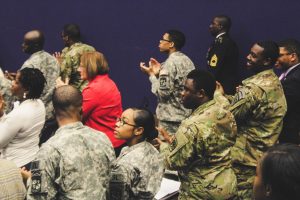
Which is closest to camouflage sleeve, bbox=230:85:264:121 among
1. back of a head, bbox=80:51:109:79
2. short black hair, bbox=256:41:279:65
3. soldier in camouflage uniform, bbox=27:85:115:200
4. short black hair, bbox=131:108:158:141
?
short black hair, bbox=256:41:279:65

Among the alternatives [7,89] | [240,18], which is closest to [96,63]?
[7,89]

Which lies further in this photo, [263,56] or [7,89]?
[7,89]

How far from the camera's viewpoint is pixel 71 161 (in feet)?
8.30

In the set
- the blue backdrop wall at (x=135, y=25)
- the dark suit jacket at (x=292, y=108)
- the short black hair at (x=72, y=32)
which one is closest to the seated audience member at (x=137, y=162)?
the dark suit jacket at (x=292, y=108)

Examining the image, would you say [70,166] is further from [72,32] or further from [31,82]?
[72,32]

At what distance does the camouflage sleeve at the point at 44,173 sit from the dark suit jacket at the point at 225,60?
315 cm

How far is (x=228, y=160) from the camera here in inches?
118

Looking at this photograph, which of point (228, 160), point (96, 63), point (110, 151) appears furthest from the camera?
point (96, 63)

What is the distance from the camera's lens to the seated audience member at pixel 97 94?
4.03 meters

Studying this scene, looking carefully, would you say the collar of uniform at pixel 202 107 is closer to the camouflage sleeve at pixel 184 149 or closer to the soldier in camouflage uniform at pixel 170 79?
the camouflage sleeve at pixel 184 149

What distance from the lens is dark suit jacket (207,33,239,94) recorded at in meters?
5.36

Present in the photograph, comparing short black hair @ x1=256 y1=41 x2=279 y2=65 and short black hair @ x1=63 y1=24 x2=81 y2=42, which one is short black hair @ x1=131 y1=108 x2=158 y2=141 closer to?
short black hair @ x1=256 y1=41 x2=279 y2=65

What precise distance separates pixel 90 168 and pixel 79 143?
143 mm

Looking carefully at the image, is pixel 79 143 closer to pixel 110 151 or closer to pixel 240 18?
pixel 110 151
